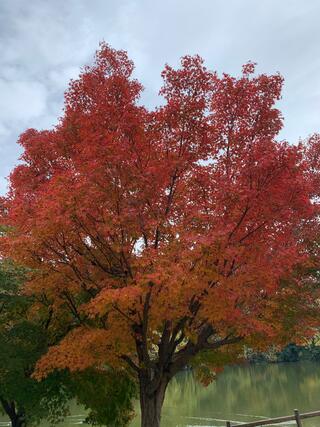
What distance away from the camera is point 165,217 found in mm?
11516

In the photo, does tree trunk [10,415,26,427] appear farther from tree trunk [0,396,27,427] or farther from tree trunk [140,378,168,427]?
tree trunk [140,378,168,427]

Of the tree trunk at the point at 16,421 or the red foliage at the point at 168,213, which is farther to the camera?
the tree trunk at the point at 16,421

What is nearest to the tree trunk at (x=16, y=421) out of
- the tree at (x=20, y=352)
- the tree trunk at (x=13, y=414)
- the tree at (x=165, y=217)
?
the tree trunk at (x=13, y=414)

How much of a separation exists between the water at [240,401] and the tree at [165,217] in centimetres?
1730

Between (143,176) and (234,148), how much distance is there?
9.88 ft

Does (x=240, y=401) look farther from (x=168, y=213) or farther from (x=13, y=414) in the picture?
(x=168, y=213)

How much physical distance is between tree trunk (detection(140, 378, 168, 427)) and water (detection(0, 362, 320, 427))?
15469mm

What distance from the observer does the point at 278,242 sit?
12.3 m

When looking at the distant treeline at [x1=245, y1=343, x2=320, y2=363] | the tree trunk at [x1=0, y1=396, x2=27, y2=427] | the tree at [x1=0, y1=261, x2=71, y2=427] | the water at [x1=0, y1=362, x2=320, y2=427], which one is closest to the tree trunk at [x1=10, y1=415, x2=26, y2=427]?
the tree trunk at [x1=0, y1=396, x2=27, y2=427]

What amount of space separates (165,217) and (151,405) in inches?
233

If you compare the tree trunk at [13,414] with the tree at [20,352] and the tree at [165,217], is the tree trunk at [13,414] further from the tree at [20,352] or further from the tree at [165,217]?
the tree at [165,217]

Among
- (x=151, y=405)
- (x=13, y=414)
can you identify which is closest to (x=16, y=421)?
(x=13, y=414)

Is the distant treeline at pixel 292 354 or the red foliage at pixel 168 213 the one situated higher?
the red foliage at pixel 168 213

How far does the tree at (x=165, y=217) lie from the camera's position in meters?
10.8
